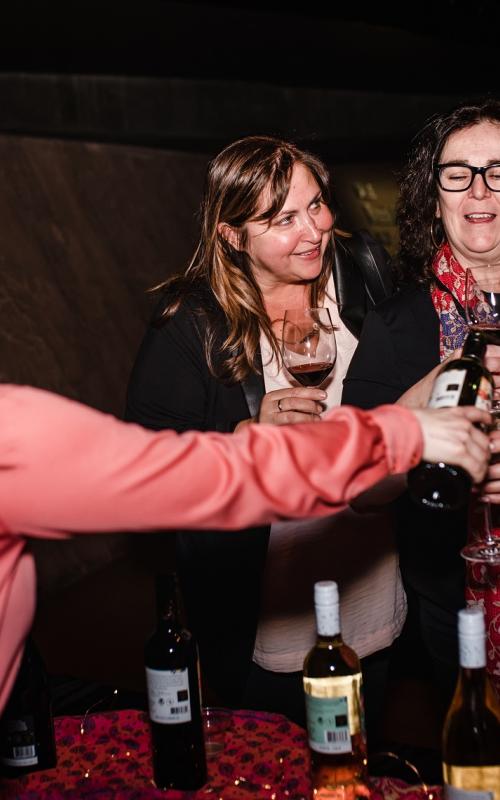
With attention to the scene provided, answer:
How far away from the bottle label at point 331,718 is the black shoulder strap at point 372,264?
1.23 meters

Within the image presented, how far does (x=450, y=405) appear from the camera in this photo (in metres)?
1.11

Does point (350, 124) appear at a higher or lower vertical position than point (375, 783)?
higher

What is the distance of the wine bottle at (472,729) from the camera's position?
1.05 meters

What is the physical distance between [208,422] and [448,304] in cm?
60

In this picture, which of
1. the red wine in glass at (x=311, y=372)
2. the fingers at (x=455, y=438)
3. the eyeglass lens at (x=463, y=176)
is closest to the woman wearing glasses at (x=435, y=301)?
the eyeglass lens at (x=463, y=176)

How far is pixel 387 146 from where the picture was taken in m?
7.35

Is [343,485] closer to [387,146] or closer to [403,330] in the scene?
[403,330]

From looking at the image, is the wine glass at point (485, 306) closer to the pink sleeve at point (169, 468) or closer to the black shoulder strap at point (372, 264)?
Result: the pink sleeve at point (169, 468)

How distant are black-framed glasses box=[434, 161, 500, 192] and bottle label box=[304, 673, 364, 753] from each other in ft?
3.49

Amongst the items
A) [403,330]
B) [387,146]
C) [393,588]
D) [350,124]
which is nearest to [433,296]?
[403,330]

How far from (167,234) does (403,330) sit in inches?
190

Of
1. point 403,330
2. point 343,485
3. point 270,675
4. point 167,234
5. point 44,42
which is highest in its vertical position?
point 44,42

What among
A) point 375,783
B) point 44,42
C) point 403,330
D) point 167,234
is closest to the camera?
point 375,783

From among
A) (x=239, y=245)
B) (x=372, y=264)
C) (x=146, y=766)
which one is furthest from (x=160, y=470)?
(x=372, y=264)
